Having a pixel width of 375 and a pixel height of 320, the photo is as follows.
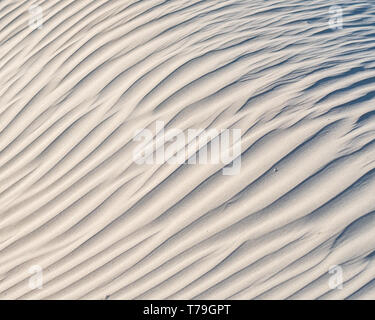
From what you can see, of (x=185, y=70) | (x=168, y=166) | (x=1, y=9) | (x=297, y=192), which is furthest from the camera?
(x=1, y=9)

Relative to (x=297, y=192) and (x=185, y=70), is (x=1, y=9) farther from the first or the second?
(x=297, y=192)

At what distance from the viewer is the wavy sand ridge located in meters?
3.45

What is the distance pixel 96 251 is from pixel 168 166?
689 millimetres

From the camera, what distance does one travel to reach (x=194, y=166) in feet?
12.5

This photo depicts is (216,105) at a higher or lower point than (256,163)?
higher

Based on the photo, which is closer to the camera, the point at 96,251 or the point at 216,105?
the point at 96,251

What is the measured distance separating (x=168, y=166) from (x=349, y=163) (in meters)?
1.11

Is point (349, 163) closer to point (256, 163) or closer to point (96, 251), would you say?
point (256, 163)

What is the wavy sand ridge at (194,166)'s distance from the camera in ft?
11.3

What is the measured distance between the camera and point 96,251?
12.1 feet
